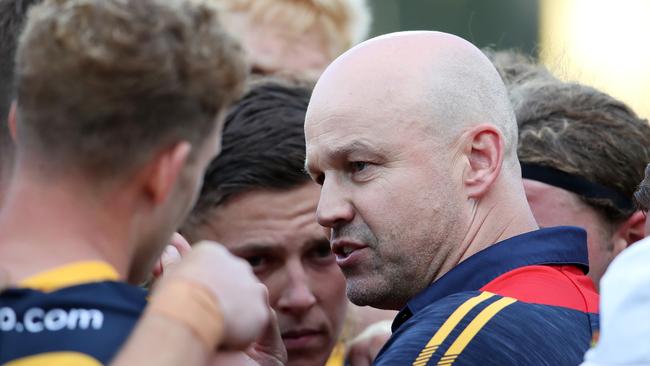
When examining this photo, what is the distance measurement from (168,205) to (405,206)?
1.37 meters

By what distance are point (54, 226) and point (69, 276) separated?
10cm

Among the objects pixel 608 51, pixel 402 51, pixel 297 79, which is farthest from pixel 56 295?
pixel 608 51

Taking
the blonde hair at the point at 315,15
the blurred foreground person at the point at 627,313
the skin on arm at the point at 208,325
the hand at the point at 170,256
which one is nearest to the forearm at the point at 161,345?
the skin on arm at the point at 208,325

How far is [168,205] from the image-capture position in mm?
2068

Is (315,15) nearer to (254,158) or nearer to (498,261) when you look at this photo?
(254,158)

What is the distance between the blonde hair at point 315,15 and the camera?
5121 millimetres

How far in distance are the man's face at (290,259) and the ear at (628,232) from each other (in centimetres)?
104

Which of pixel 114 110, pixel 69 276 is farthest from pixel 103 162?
pixel 69 276

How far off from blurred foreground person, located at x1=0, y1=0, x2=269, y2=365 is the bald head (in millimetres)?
1354

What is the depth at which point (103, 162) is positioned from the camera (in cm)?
200

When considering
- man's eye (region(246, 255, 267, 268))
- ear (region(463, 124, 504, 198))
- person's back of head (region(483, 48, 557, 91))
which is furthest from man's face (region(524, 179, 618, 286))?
man's eye (region(246, 255, 267, 268))

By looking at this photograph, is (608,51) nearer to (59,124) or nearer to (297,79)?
(297,79)

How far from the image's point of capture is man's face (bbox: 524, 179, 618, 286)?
14.0 feet

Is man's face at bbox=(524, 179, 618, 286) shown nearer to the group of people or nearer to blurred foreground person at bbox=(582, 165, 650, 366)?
the group of people
